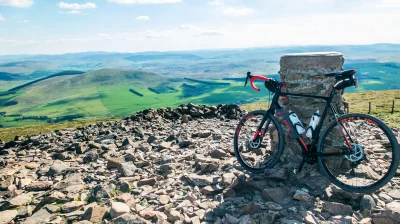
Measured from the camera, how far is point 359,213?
5.71 metres

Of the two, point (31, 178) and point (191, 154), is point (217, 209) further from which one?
point (31, 178)

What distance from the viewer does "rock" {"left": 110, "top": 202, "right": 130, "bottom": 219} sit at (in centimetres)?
614

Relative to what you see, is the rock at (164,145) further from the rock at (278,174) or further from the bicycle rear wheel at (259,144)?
the rock at (278,174)

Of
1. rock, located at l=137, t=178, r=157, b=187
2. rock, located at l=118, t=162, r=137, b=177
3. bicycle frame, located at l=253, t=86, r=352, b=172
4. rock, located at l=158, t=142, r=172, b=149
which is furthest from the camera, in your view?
rock, located at l=158, t=142, r=172, b=149

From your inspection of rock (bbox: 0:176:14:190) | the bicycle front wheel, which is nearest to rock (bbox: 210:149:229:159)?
the bicycle front wheel

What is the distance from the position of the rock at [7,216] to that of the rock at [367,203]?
7.33m

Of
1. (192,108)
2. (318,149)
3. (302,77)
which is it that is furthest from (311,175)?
(192,108)

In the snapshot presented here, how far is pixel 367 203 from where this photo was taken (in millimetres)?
5785

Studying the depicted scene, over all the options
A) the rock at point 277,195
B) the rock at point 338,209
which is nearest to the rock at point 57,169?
the rock at point 277,195

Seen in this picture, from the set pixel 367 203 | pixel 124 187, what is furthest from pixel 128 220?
pixel 367 203

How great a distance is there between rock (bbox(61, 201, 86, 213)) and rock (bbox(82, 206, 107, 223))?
0.67m

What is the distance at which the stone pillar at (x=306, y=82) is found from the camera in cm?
730

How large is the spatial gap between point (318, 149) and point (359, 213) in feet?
4.68

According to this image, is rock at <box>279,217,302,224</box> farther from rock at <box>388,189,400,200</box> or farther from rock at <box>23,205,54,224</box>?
rock at <box>23,205,54,224</box>
